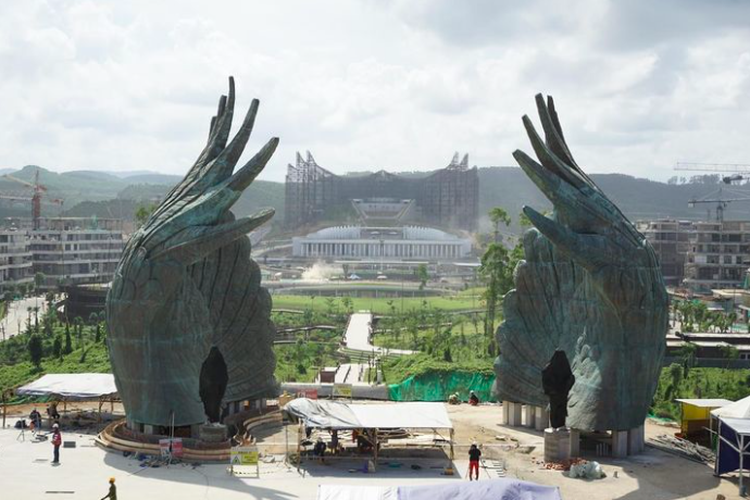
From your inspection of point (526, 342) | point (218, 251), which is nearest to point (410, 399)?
point (526, 342)

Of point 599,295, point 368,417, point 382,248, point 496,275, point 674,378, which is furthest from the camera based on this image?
point 382,248

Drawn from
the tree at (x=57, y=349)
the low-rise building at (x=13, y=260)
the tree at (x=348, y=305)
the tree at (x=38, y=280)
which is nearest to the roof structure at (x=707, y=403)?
the tree at (x=57, y=349)

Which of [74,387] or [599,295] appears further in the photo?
[74,387]

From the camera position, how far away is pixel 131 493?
25.9 metres

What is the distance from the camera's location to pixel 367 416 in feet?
99.2

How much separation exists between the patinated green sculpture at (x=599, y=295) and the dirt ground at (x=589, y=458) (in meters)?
1.54

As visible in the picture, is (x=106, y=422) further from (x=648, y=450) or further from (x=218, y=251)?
(x=648, y=450)

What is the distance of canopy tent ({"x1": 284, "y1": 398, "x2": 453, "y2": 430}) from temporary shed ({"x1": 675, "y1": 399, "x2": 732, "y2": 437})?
29.7ft

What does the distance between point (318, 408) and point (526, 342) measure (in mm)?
8630

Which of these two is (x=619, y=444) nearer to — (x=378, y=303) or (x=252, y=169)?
(x=252, y=169)

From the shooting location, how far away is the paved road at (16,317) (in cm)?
6638

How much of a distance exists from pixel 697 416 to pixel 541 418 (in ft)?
17.1

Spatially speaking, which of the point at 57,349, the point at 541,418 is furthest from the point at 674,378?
the point at 57,349

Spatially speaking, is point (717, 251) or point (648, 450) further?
point (717, 251)
